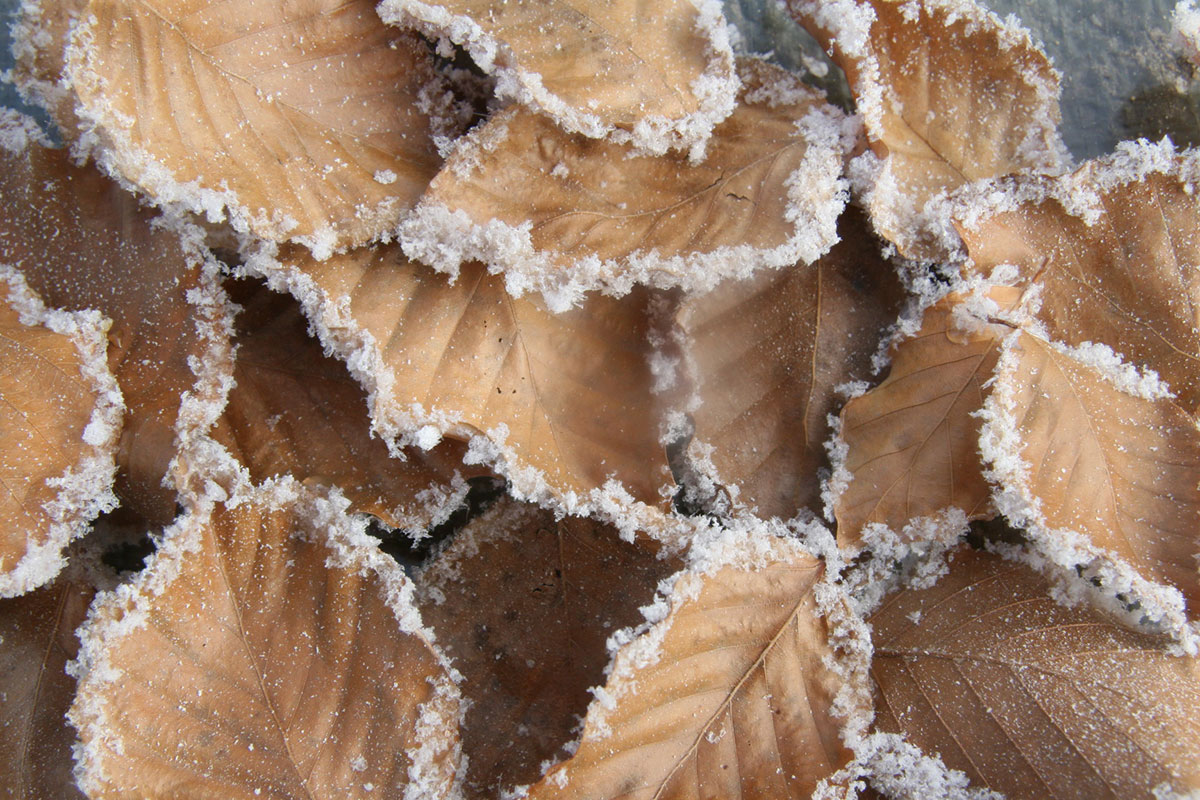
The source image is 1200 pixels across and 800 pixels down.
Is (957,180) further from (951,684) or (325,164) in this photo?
(325,164)

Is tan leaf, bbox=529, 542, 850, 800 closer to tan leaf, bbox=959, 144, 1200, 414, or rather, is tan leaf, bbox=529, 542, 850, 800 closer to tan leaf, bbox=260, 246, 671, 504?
tan leaf, bbox=260, 246, 671, 504

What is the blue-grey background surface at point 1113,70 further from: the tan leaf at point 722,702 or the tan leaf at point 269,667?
the tan leaf at point 269,667

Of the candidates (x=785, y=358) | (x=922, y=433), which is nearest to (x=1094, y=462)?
(x=922, y=433)

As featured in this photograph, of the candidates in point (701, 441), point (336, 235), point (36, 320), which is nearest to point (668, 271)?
point (701, 441)

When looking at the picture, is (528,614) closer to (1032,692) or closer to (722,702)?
(722,702)

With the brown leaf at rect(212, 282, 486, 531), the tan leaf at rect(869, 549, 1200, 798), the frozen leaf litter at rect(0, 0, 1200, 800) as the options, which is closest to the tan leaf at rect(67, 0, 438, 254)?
the frozen leaf litter at rect(0, 0, 1200, 800)

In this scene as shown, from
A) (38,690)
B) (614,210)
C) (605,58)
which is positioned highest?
(605,58)

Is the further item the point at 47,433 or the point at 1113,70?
the point at 1113,70
